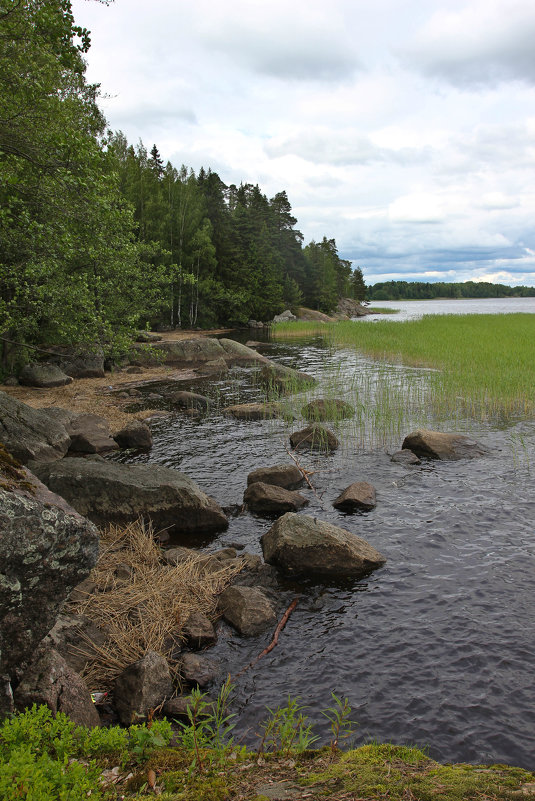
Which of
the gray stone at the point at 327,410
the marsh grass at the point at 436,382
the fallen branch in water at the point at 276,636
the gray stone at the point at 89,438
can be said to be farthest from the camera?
the gray stone at the point at 327,410

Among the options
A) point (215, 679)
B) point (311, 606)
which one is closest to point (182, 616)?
point (215, 679)

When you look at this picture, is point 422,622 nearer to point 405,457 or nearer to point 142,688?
point 142,688

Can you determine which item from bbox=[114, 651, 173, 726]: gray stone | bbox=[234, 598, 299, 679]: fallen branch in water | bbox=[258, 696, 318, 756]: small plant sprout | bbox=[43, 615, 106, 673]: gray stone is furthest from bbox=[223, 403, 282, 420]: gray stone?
bbox=[258, 696, 318, 756]: small plant sprout

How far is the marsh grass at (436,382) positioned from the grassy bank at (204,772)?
1242 cm

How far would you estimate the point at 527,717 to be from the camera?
5418 mm

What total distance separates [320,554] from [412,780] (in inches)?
200

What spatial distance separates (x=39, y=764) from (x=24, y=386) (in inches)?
920

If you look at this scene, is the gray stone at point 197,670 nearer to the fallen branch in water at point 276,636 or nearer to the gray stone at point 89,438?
the fallen branch in water at point 276,636

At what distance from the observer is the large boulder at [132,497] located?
32.3 feet

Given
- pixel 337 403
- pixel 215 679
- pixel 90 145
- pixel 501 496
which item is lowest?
pixel 215 679

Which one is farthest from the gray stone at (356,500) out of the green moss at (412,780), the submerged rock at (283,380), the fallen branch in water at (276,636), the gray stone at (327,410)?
the submerged rock at (283,380)

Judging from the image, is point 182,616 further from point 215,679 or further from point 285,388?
point 285,388

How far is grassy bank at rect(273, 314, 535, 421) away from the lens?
18984 mm

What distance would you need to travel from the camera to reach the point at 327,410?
18.5m
